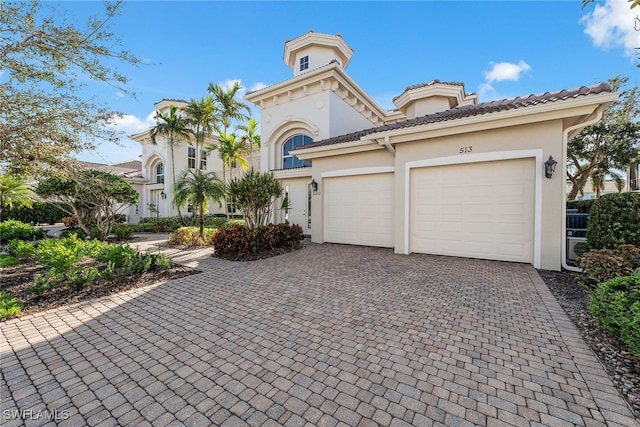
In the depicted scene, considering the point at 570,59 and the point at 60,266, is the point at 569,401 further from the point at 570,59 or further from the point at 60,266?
the point at 570,59

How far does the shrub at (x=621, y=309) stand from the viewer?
2756 millimetres

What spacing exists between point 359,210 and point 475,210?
3.81 metres

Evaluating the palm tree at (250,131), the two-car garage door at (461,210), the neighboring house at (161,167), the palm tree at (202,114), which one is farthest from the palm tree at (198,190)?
the neighboring house at (161,167)

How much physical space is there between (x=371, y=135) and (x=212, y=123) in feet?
45.0

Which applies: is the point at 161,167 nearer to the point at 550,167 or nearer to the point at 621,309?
the point at 550,167

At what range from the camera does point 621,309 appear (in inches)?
121

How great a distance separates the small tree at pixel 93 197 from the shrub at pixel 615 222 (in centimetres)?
1422

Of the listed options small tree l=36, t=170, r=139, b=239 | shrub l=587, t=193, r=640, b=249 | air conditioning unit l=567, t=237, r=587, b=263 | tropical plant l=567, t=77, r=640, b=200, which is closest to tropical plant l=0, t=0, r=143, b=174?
small tree l=36, t=170, r=139, b=239

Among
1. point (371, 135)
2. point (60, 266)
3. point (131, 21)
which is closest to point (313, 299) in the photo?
point (60, 266)

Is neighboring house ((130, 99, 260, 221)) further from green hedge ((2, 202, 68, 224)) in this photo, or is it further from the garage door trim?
the garage door trim

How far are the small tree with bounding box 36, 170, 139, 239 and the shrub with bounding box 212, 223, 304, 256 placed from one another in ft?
15.6

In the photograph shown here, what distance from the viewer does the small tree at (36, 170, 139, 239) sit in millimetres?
9742

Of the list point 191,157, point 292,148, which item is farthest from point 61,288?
point 191,157

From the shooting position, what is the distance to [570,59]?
30.8 ft
